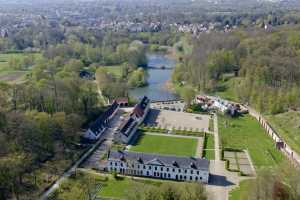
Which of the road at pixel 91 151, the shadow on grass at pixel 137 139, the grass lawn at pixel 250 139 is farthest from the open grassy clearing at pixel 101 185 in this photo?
the grass lawn at pixel 250 139

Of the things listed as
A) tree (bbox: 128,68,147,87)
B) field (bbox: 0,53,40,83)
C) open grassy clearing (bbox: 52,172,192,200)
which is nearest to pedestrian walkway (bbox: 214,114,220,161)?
open grassy clearing (bbox: 52,172,192,200)

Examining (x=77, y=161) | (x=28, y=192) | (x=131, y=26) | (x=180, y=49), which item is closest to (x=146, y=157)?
(x=77, y=161)

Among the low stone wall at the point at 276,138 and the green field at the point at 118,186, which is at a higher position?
the low stone wall at the point at 276,138

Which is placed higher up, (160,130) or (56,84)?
(56,84)

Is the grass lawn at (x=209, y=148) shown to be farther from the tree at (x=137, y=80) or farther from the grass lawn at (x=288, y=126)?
the tree at (x=137, y=80)

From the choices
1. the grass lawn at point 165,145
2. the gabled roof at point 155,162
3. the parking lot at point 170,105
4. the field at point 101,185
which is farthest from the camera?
the parking lot at point 170,105

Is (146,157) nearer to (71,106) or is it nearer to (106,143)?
(106,143)

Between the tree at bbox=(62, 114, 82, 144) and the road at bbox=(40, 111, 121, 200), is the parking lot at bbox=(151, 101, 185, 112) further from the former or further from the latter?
the tree at bbox=(62, 114, 82, 144)
